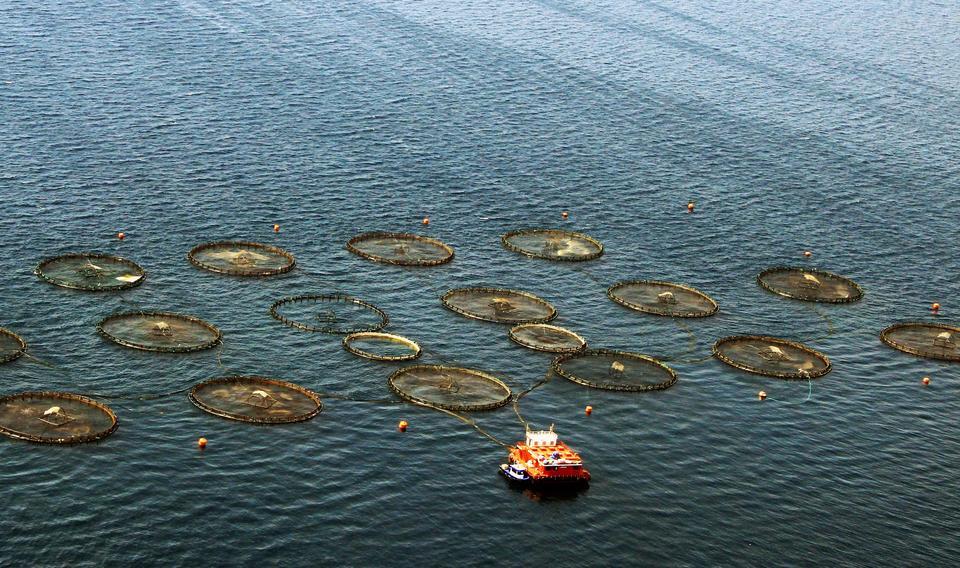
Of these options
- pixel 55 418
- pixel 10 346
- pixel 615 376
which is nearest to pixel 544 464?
pixel 615 376

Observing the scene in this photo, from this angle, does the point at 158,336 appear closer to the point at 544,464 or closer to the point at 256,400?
the point at 256,400

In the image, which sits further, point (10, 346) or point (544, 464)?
point (10, 346)

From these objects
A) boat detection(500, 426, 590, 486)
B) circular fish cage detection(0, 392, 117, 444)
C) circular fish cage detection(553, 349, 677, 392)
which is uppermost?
circular fish cage detection(553, 349, 677, 392)

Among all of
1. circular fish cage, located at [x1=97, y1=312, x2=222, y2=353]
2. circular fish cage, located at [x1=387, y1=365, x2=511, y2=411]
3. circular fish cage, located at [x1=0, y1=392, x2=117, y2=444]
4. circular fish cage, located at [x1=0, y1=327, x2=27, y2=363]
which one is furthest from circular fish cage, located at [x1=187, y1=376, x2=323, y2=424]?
circular fish cage, located at [x1=0, y1=327, x2=27, y2=363]

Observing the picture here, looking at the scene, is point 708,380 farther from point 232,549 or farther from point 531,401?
point 232,549

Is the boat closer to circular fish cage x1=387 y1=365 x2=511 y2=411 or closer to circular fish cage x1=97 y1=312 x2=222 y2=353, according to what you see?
circular fish cage x1=387 y1=365 x2=511 y2=411

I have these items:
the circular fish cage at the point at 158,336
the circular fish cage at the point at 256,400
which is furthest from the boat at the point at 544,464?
the circular fish cage at the point at 158,336

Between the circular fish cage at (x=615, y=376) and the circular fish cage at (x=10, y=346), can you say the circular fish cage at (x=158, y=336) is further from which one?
the circular fish cage at (x=615, y=376)
